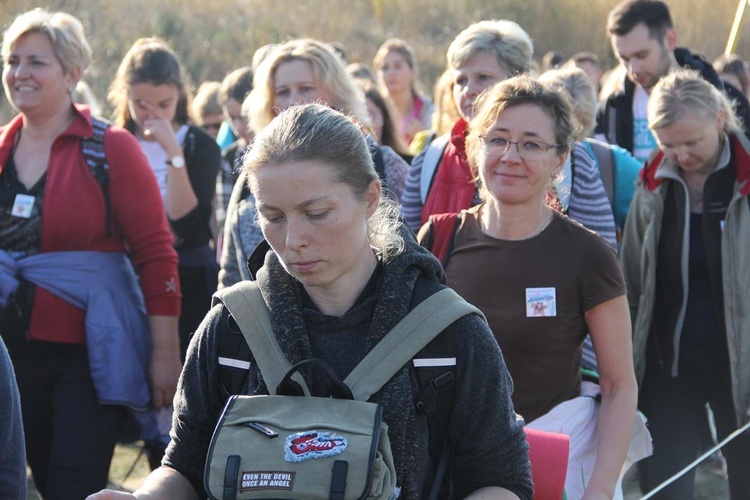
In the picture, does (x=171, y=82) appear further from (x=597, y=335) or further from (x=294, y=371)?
(x=294, y=371)

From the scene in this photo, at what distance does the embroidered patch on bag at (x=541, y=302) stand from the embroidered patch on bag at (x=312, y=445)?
4.18 feet

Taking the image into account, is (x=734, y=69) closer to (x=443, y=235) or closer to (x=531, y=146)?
(x=531, y=146)

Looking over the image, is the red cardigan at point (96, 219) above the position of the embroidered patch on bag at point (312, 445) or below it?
above

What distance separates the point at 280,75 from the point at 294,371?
251 centimetres

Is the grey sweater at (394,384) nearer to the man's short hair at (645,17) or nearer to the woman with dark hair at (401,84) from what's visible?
the man's short hair at (645,17)

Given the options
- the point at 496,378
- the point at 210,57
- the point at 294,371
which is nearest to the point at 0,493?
the point at 294,371

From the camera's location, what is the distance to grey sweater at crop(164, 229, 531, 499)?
84.5 inches

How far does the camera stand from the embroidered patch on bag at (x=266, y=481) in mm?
1991

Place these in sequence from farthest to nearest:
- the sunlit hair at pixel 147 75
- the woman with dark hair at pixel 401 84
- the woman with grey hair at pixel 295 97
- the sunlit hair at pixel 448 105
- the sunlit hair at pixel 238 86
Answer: the woman with dark hair at pixel 401 84, the sunlit hair at pixel 238 86, the sunlit hair at pixel 147 75, the sunlit hair at pixel 448 105, the woman with grey hair at pixel 295 97

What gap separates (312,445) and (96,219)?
221 centimetres

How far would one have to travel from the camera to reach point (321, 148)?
224cm

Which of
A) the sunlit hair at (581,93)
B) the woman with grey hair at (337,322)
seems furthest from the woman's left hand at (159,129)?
the woman with grey hair at (337,322)

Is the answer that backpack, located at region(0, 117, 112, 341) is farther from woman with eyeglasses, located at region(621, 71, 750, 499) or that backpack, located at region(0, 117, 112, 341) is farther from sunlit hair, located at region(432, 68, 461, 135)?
woman with eyeglasses, located at region(621, 71, 750, 499)

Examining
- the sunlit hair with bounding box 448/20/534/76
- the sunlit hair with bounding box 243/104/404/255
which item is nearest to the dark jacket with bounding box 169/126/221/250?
the sunlit hair with bounding box 448/20/534/76
